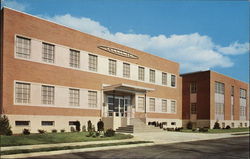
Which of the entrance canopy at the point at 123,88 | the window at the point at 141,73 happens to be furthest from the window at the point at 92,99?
the window at the point at 141,73

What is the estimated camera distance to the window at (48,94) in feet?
82.3

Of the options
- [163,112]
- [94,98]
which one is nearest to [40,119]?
[94,98]

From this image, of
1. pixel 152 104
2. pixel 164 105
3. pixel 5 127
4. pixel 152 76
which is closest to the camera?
pixel 5 127

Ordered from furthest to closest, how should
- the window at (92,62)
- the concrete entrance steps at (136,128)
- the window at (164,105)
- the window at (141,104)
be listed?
the window at (164,105), the window at (141,104), the window at (92,62), the concrete entrance steps at (136,128)

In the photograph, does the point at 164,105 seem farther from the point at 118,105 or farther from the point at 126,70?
the point at 118,105

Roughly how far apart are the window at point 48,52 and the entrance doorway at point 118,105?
849 centimetres

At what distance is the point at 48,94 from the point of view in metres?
25.4

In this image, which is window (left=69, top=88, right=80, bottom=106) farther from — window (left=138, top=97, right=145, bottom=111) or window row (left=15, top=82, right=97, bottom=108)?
window (left=138, top=97, right=145, bottom=111)

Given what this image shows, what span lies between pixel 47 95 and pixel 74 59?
490 cm

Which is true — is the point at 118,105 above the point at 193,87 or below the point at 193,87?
below

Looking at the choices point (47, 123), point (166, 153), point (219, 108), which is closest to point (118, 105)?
point (47, 123)

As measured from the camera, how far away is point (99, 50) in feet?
100

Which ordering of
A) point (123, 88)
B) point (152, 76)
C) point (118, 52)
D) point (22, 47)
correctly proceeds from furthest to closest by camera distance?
point (152, 76) < point (118, 52) < point (123, 88) < point (22, 47)

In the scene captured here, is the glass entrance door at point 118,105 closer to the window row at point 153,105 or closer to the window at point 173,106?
the window row at point 153,105
